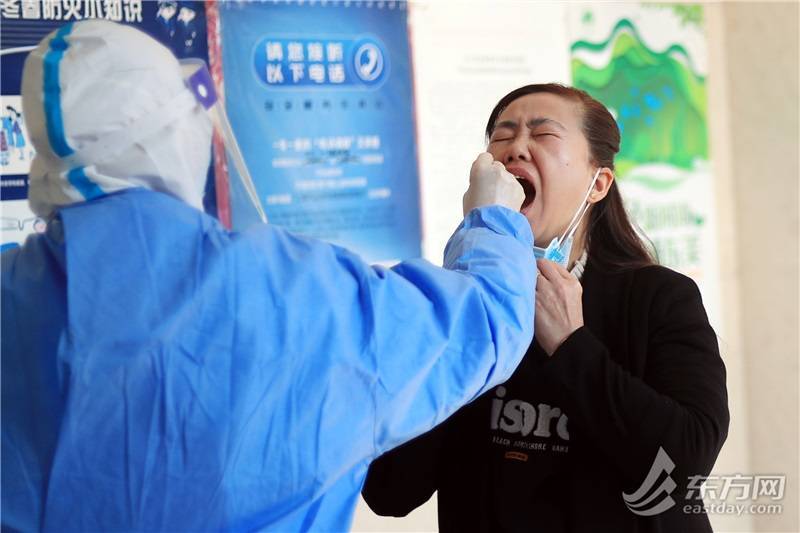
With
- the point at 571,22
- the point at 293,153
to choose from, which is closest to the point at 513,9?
the point at 571,22

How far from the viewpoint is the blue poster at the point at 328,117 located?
2400mm

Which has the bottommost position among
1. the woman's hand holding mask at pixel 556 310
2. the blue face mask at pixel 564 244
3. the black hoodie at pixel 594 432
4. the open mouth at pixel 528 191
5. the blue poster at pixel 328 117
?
the black hoodie at pixel 594 432

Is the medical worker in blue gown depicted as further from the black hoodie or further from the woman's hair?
the woman's hair

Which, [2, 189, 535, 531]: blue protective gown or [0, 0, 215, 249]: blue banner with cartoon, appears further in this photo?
[0, 0, 215, 249]: blue banner with cartoon

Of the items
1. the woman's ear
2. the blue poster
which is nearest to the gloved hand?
the woman's ear

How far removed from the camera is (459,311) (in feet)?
3.35

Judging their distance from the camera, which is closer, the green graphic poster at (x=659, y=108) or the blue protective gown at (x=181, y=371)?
the blue protective gown at (x=181, y=371)

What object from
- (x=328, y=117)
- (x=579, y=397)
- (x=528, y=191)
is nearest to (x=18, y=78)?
(x=328, y=117)

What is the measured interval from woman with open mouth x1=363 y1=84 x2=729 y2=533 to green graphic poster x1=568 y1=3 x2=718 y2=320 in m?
1.52

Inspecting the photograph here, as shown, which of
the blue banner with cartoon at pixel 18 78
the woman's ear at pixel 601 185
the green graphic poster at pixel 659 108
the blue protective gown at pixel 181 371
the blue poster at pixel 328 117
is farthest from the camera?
the green graphic poster at pixel 659 108

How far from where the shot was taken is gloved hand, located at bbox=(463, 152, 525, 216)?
1.26 meters

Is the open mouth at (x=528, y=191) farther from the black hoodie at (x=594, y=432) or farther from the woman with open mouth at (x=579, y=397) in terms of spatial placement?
the black hoodie at (x=594, y=432)

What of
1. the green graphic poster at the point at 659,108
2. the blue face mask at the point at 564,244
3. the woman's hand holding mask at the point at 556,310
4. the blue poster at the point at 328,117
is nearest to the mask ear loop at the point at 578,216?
the blue face mask at the point at 564,244

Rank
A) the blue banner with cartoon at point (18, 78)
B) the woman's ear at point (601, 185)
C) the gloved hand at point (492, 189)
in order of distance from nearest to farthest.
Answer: the gloved hand at point (492, 189), the woman's ear at point (601, 185), the blue banner with cartoon at point (18, 78)
